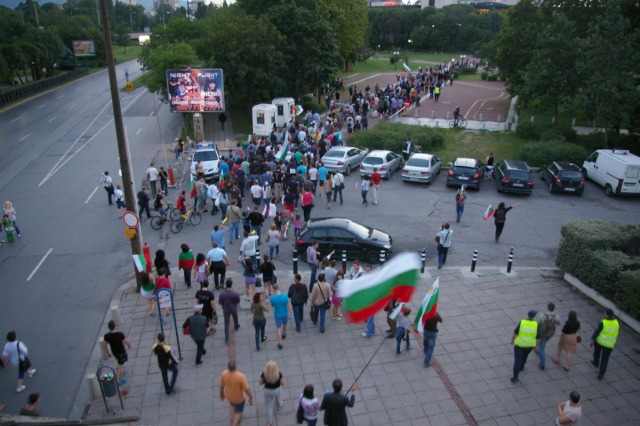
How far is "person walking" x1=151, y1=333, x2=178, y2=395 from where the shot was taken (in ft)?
29.4

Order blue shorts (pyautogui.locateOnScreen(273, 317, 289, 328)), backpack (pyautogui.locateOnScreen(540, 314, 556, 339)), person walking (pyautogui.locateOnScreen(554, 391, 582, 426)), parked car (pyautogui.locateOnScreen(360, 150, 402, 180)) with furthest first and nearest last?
parked car (pyautogui.locateOnScreen(360, 150, 402, 180))
blue shorts (pyautogui.locateOnScreen(273, 317, 289, 328))
backpack (pyautogui.locateOnScreen(540, 314, 556, 339))
person walking (pyautogui.locateOnScreen(554, 391, 582, 426))

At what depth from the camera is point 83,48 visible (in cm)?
7675

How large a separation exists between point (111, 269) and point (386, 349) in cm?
892

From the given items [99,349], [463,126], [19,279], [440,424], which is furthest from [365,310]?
[463,126]

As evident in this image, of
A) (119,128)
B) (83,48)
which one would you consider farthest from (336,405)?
(83,48)

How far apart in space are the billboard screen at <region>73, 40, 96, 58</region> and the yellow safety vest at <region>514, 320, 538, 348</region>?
82584 millimetres

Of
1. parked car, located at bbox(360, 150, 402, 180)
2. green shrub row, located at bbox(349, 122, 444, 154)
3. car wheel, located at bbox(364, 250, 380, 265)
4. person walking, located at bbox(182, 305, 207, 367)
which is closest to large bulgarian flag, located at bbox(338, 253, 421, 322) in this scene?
person walking, located at bbox(182, 305, 207, 367)

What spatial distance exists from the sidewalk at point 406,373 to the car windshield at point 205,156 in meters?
12.2

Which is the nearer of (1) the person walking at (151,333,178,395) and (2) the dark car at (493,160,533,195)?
(1) the person walking at (151,333,178,395)

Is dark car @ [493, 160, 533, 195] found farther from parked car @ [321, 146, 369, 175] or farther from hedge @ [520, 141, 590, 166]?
parked car @ [321, 146, 369, 175]

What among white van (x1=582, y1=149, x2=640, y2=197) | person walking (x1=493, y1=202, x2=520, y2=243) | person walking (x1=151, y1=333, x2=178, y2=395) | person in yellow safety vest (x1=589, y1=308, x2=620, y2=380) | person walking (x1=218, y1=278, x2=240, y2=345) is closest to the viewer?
person walking (x1=151, y1=333, x2=178, y2=395)

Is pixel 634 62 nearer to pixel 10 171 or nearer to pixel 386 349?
pixel 386 349

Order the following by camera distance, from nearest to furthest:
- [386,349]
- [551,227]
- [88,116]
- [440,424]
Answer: [440,424] < [386,349] < [551,227] < [88,116]

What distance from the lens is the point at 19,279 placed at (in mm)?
14609
